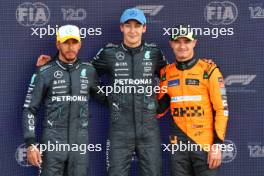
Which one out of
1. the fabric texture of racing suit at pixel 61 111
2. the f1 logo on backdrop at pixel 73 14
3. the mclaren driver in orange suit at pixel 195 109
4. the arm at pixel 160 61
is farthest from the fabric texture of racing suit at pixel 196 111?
the f1 logo on backdrop at pixel 73 14

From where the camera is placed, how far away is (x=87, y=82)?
438 centimetres

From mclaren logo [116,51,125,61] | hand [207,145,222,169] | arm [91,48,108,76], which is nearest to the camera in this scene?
hand [207,145,222,169]

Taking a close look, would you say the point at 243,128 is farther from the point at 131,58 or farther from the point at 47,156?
the point at 47,156

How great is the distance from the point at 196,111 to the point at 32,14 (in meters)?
1.92

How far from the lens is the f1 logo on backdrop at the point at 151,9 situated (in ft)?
15.6

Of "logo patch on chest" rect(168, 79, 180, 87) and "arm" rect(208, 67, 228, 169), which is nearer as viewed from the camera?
"arm" rect(208, 67, 228, 169)

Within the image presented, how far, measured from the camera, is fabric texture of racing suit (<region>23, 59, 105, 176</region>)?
4.21m

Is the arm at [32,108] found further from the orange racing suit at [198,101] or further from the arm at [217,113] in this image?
the arm at [217,113]

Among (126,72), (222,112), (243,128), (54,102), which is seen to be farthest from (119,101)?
(243,128)

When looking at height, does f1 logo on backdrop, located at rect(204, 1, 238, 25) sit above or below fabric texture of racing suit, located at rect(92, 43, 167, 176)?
above

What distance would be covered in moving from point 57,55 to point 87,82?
0.41m

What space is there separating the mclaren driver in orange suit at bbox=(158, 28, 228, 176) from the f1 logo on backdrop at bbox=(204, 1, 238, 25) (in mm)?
614

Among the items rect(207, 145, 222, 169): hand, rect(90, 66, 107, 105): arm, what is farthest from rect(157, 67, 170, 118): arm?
rect(207, 145, 222, 169): hand

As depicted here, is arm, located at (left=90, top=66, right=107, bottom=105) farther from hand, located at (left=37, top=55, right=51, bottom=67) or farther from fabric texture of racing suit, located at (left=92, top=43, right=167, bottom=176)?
hand, located at (left=37, top=55, right=51, bottom=67)
